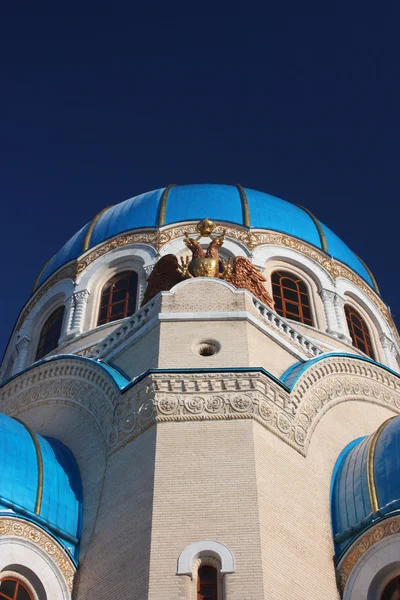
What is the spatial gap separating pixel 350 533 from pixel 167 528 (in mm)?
2661

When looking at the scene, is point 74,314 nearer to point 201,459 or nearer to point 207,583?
point 201,459

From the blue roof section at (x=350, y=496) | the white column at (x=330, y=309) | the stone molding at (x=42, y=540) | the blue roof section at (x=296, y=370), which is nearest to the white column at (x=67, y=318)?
the white column at (x=330, y=309)

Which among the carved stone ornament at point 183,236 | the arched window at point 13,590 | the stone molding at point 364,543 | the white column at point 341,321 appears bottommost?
the arched window at point 13,590

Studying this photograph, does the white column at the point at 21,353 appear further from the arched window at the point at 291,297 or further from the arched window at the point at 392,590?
the arched window at the point at 392,590

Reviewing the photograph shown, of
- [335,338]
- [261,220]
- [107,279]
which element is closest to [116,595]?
[335,338]

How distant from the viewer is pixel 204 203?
22547mm

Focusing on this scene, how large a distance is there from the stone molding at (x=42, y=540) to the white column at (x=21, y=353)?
8642 millimetres

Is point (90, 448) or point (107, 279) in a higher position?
point (107, 279)

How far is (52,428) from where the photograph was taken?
1577cm

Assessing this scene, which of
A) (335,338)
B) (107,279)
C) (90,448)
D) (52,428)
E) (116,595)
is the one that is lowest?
(116,595)

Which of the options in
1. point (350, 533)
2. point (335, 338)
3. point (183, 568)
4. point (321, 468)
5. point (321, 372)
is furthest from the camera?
point (335, 338)

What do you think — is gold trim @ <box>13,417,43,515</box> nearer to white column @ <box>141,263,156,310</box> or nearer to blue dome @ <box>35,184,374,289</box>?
white column @ <box>141,263,156,310</box>

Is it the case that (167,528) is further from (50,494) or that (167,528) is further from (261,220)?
(261,220)

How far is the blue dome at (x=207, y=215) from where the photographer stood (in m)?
22.1
